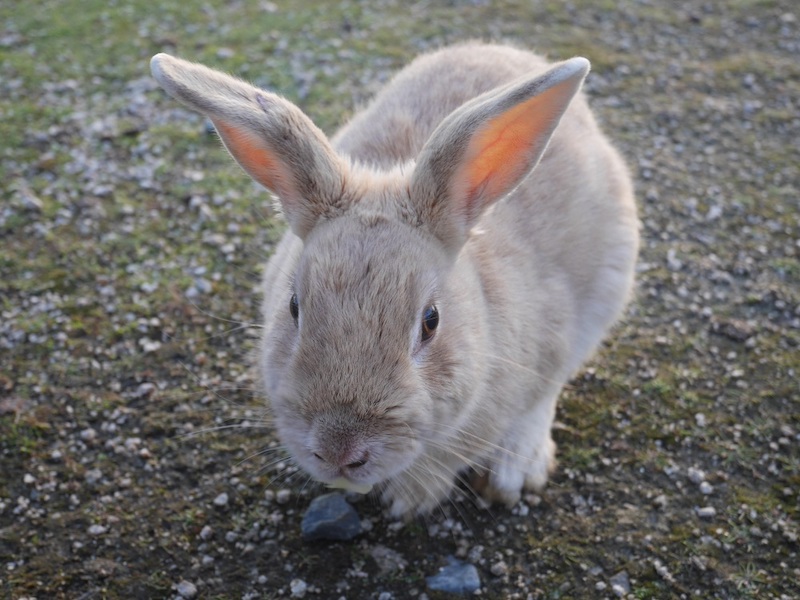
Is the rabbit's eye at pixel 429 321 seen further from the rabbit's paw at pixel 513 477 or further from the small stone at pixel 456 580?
the small stone at pixel 456 580

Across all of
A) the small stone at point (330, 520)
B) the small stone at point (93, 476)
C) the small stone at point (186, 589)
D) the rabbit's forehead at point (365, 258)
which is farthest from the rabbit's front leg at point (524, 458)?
the small stone at point (93, 476)

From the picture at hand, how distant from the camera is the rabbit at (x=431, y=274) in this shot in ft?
10.4

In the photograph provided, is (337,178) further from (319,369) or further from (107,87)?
(107,87)

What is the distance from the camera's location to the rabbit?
3.16 m

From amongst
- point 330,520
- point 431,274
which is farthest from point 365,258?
point 330,520

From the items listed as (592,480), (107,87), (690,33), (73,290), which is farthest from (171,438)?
(690,33)

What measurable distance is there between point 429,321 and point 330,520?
129cm

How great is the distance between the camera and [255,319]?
17.2 ft

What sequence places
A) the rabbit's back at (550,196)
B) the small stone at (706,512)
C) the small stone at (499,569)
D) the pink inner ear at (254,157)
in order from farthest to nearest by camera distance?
the rabbit's back at (550,196) → the small stone at (706,512) → the small stone at (499,569) → the pink inner ear at (254,157)

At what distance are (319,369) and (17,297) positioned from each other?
120 inches

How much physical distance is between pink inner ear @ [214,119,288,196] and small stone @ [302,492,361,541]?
5.24 feet

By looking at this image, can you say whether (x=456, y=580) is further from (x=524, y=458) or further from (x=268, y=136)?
(x=268, y=136)

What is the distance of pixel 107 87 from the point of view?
720 centimetres

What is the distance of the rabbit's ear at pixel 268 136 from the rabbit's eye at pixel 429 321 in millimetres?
693
